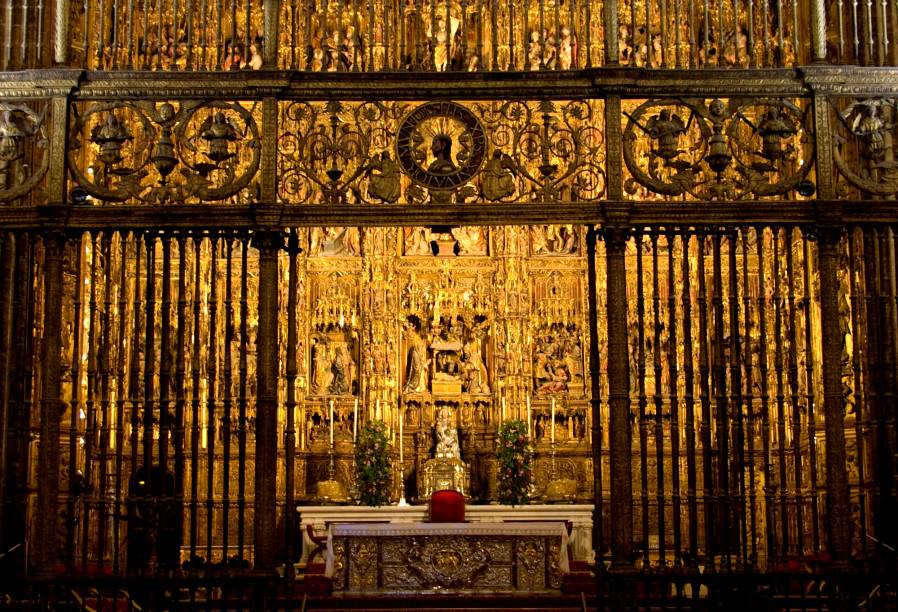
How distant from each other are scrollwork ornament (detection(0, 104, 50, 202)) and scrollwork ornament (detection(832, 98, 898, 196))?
261 inches

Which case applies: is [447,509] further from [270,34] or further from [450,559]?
[270,34]

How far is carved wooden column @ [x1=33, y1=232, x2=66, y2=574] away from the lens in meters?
9.75

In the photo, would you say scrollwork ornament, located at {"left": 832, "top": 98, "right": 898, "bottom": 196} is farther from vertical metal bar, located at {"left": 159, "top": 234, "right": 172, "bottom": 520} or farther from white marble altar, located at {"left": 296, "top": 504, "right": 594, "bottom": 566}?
white marble altar, located at {"left": 296, "top": 504, "right": 594, "bottom": 566}

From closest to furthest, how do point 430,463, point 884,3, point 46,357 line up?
point 46,357 → point 884,3 → point 430,463

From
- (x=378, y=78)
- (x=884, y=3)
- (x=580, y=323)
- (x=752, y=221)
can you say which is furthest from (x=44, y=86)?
(x=580, y=323)

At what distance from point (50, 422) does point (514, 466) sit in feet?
23.4

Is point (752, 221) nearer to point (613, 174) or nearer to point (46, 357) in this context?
point (613, 174)

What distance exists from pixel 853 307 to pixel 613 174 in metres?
2.29

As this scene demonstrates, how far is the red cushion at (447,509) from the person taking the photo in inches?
523

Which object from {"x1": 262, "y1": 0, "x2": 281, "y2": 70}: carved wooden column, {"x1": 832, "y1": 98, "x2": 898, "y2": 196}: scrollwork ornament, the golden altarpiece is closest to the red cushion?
the golden altarpiece

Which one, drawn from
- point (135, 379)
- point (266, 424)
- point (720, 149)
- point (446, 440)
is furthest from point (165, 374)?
point (446, 440)

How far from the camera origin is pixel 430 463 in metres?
16.3

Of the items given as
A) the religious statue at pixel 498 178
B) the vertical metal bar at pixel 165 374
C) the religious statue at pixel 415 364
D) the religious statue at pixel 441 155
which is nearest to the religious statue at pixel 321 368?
the religious statue at pixel 415 364

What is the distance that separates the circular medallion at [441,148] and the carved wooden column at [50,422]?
297cm
